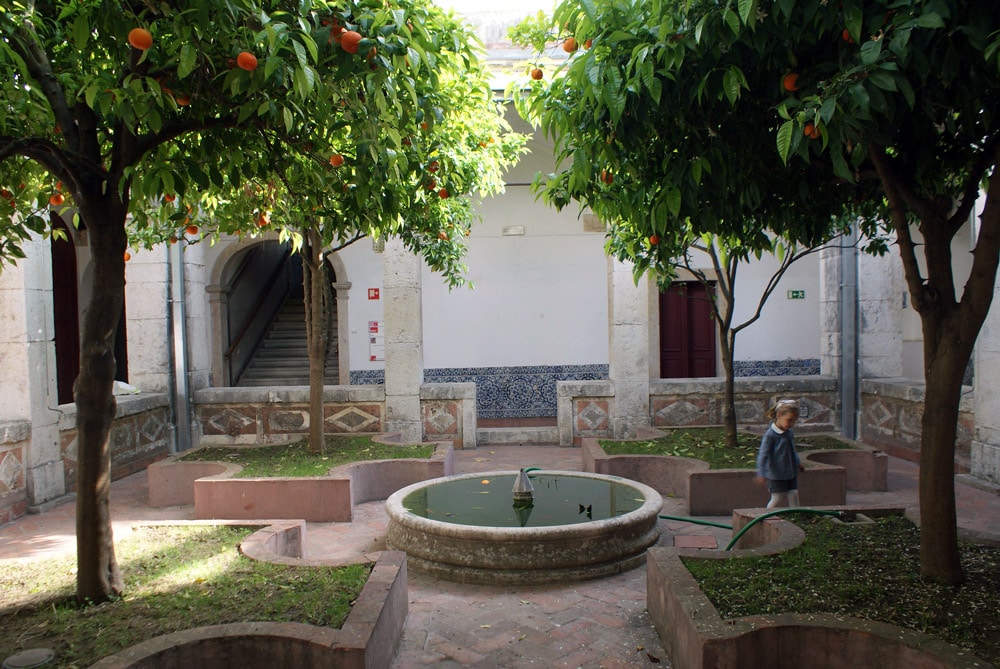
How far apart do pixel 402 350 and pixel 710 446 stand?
4042 millimetres

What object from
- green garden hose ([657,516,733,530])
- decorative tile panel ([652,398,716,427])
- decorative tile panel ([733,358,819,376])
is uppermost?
decorative tile panel ([733,358,819,376])

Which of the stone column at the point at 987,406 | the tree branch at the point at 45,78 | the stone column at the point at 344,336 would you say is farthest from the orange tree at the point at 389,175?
the stone column at the point at 987,406

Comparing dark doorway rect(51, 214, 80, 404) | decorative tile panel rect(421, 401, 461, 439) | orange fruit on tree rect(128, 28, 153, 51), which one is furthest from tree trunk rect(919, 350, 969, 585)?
dark doorway rect(51, 214, 80, 404)

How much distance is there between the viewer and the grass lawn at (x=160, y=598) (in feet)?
10.9

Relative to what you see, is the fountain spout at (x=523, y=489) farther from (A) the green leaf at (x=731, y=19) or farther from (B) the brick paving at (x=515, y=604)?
(A) the green leaf at (x=731, y=19)

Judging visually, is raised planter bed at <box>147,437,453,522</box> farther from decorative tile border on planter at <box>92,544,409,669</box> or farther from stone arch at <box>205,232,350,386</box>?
stone arch at <box>205,232,350,386</box>

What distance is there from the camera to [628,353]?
1001 cm

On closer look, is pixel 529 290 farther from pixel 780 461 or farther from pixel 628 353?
pixel 780 461

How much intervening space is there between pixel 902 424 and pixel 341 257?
8.74 meters

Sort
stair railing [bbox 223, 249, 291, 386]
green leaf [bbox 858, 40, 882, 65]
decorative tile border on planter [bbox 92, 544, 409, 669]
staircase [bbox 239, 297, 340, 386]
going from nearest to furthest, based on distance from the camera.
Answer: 1. green leaf [bbox 858, 40, 882, 65]
2. decorative tile border on planter [bbox 92, 544, 409, 669]
3. stair railing [bbox 223, 249, 291, 386]
4. staircase [bbox 239, 297, 340, 386]

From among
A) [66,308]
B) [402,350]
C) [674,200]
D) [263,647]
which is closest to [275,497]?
[402,350]

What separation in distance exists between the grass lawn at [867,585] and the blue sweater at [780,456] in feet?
3.36

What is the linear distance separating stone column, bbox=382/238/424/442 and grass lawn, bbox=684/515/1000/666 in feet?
19.5

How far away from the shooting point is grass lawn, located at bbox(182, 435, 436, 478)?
23.7 feet
